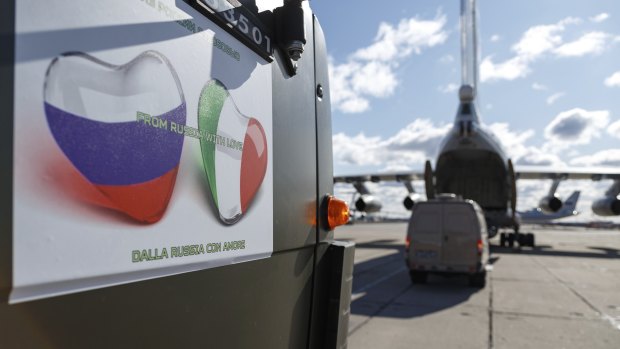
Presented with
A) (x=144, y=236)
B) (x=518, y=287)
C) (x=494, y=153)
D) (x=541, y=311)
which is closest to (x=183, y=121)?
(x=144, y=236)

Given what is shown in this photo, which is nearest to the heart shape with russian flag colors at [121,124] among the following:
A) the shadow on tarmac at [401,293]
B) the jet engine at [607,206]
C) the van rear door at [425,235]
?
the shadow on tarmac at [401,293]

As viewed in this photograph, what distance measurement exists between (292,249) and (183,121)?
1.10 m

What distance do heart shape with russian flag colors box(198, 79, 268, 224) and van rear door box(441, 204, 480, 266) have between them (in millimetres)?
8973

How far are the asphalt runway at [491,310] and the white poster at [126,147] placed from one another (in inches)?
184

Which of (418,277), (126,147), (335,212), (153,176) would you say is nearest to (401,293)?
(418,277)

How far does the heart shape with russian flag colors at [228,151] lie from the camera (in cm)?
176

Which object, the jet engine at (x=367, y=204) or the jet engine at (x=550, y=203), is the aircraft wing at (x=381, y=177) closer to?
the jet engine at (x=367, y=204)


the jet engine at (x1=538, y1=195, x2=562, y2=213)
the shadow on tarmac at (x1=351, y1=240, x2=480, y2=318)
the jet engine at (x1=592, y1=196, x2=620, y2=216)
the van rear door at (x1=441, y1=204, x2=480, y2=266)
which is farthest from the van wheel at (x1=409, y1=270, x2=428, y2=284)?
the jet engine at (x1=592, y1=196, x2=620, y2=216)

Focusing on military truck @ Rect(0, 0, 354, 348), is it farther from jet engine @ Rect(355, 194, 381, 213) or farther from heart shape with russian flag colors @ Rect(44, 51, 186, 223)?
jet engine @ Rect(355, 194, 381, 213)

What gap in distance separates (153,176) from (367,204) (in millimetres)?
20984

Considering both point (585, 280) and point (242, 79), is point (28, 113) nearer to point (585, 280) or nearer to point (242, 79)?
point (242, 79)

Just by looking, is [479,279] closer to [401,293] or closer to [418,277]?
[418,277]

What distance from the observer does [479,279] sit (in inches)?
401

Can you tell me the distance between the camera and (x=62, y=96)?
116cm
